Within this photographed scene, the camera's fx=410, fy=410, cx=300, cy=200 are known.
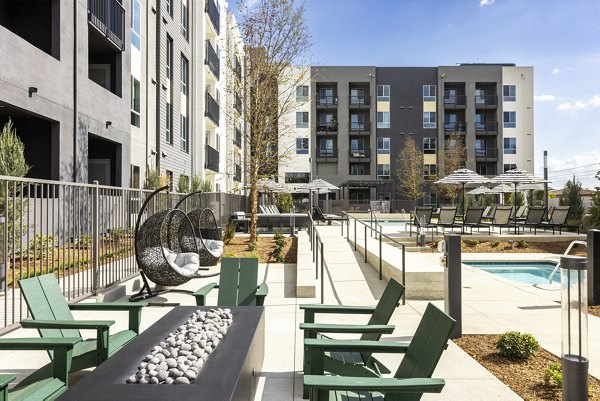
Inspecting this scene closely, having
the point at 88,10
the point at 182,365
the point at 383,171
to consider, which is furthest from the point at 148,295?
the point at 383,171

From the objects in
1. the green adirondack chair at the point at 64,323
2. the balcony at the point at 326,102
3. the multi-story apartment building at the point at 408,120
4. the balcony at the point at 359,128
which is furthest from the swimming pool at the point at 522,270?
the balcony at the point at 326,102

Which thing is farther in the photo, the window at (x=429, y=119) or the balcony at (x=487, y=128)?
the window at (x=429, y=119)

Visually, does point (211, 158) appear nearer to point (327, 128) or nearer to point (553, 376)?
point (327, 128)

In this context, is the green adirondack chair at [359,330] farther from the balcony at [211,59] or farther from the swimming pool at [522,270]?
the balcony at [211,59]

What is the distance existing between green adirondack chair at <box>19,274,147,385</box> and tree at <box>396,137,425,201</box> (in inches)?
1677

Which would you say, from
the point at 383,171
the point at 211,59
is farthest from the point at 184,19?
the point at 383,171

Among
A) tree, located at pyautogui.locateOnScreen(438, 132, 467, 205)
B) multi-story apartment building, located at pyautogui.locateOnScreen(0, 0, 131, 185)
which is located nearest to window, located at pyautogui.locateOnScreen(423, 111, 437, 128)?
tree, located at pyautogui.locateOnScreen(438, 132, 467, 205)

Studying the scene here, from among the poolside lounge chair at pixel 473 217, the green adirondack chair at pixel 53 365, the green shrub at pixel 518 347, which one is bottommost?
the green shrub at pixel 518 347

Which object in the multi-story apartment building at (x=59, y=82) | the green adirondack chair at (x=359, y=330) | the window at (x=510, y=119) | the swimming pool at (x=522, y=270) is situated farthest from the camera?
the window at (x=510, y=119)

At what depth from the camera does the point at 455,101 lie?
48125 millimetres

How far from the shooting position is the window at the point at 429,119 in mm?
48438

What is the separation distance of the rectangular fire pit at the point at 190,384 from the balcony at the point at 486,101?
51.0 m

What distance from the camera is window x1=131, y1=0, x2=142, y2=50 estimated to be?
17.0 meters

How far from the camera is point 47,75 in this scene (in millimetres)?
11250
